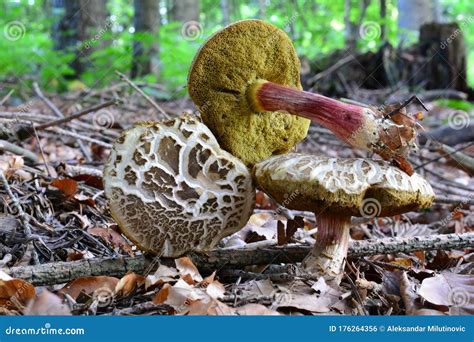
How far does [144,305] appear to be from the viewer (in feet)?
7.22

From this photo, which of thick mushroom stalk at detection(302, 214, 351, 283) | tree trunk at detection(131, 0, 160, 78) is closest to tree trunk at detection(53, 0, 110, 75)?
tree trunk at detection(131, 0, 160, 78)

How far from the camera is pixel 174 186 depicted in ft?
8.39

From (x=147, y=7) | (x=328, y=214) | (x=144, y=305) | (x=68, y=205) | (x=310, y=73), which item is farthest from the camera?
(x=147, y=7)

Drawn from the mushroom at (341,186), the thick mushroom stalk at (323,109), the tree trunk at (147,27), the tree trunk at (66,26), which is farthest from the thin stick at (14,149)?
the tree trunk at (66,26)

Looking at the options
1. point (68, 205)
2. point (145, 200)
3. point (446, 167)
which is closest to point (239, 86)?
point (145, 200)

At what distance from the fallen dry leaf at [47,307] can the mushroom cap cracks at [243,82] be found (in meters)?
1.21

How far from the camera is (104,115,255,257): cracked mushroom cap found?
8.29 ft

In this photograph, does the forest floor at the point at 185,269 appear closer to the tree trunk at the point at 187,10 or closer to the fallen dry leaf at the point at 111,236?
the fallen dry leaf at the point at 111,236

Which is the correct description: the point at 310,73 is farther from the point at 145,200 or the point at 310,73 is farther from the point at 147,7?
the point at 145,200

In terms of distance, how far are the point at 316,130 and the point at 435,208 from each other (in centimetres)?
178

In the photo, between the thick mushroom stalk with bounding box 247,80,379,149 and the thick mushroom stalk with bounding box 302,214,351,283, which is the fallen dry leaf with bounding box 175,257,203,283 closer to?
the thick mushroom stalk with bounding box 302,214,351,283

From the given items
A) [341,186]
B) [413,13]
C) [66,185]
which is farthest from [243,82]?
[413,13]

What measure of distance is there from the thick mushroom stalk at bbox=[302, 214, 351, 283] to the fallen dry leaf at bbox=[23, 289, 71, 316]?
1.22 m

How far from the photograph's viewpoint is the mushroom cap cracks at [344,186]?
2.28 m
